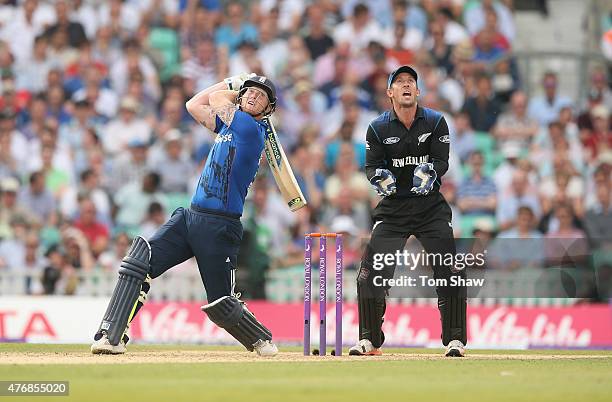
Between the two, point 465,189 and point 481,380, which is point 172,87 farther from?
point 481,380

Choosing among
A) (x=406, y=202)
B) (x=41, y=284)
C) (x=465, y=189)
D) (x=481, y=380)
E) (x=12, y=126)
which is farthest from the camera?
(x=12, y=126)

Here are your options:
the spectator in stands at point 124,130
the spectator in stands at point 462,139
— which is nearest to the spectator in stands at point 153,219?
the spectator in stands at point 124,130

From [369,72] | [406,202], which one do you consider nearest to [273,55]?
[369,72]

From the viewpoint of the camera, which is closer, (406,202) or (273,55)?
(406,202)

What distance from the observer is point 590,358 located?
11.8m

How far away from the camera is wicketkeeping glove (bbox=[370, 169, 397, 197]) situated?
1148 cm

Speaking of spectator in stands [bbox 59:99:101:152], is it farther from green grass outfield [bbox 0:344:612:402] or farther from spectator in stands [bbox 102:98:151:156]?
green grass outfield [bbox 0:344:612:402]

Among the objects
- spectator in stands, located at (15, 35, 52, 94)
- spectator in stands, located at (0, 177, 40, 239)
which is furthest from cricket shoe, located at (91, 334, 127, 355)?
spectator in stands, located at (15, 35, 52, 94)

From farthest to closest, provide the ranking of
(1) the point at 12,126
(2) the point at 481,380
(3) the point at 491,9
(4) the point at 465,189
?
(3) the point at 491,9
(1) the point at 12,126
(4) the point at 465,189
(2) the point at 481,380

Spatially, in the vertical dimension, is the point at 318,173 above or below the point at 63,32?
below

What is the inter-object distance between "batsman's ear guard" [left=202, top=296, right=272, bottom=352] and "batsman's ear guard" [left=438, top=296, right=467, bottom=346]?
5.27 feet

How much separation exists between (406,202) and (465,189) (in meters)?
7.57

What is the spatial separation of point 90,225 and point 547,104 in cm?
761

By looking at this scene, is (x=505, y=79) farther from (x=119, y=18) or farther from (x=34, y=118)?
(x=34, y=118)
